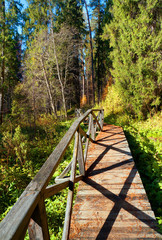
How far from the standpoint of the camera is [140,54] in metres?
6.75

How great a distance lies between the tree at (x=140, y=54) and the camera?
6477 mm

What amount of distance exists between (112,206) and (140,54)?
284 inches

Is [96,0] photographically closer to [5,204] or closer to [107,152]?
[107,152]

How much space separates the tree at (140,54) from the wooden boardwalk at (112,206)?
5.33 m

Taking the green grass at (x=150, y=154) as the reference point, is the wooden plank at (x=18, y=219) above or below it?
above

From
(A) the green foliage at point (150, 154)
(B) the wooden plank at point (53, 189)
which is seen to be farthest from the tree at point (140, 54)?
(B) the wooden plank at point (53, 189)

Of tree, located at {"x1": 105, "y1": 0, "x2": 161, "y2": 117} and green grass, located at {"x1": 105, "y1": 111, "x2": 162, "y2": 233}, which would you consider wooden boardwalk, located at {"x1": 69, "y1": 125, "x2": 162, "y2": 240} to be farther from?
tree, located at {"x1": 105, "y1": 0, "x2": 161, "y2": 117}

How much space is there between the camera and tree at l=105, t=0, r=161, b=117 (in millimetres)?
6477

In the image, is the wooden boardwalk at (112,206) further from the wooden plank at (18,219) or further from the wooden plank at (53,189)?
the wooden plank at (18,219)

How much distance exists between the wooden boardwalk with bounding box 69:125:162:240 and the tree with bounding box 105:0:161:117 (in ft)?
17.5

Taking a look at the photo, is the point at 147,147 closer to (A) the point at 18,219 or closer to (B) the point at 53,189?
(B) the point at 53,189

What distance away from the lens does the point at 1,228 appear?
0.64m

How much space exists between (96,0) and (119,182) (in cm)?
2366

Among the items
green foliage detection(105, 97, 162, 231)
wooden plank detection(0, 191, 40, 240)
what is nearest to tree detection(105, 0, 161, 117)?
green foliage detection(105, 97, 162, 231)
